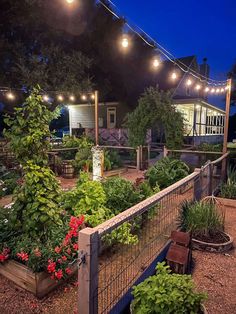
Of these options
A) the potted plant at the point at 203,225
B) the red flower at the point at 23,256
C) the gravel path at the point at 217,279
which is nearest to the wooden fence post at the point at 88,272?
the red flower at the point at 23,256

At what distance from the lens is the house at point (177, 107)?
54.4 ft

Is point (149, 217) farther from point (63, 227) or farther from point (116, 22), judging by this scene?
point (116, 22)

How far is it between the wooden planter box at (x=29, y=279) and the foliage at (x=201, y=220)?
6.72ft

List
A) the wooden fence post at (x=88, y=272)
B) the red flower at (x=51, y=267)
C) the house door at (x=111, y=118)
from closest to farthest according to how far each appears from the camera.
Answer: the wooden fence post at (x=88, y=272) < the red flower at (x=51, y=267) < the house door at (x=111, y=118)

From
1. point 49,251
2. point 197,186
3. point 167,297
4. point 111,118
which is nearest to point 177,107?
point 111,118

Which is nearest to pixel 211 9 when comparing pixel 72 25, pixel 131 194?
pixel 72 25

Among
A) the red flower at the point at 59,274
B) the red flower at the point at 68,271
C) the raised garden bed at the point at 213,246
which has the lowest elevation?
the raised garden bed at the point at 213,246

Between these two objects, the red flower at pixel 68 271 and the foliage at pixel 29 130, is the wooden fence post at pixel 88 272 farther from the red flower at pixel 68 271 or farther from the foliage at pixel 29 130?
the foliage at pixel 29 130

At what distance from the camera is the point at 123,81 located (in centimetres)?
1920

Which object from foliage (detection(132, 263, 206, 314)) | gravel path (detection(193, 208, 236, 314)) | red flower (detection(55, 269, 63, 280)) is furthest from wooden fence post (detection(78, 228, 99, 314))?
gravel path (detection(193, 208, 236, 314))

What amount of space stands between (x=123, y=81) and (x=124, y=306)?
18.3 m

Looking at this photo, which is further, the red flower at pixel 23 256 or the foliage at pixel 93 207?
the foliage at pixel 93 207

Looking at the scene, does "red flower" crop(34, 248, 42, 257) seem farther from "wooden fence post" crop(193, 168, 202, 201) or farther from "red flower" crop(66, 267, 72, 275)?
"wooden fence post" crop(193, 168, 202, 201)

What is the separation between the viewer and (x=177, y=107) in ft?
55.2
